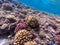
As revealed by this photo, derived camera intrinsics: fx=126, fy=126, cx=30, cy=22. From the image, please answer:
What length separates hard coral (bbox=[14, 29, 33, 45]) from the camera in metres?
5.01

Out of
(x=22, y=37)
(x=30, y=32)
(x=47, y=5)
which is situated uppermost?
(x=47, y=5)

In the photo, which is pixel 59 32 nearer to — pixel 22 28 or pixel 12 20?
pixel 22 28

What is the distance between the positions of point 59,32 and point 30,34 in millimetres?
1636

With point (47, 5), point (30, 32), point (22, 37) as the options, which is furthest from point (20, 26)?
point (47, 5)

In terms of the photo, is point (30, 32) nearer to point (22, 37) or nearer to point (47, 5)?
point (22, 37)

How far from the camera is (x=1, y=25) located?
617 centimetres

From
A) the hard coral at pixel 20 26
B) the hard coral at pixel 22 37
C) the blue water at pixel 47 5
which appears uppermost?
the blue water at pixel 47 5

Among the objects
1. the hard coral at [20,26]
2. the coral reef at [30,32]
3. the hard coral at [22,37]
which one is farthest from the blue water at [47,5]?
the hard coral at [22,37]

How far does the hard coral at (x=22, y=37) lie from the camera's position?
501cm

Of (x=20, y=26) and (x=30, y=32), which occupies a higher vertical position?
(x=20, y=26)

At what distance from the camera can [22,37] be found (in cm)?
503

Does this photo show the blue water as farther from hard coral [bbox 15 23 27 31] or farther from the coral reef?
hard coral [bbox 15 23 27 31]

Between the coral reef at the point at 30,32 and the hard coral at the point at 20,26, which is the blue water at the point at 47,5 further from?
the hard coral at the point at 20,26

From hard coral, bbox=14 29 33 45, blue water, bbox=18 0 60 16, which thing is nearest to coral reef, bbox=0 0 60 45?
hard coral, bbox=14 29 33 45
